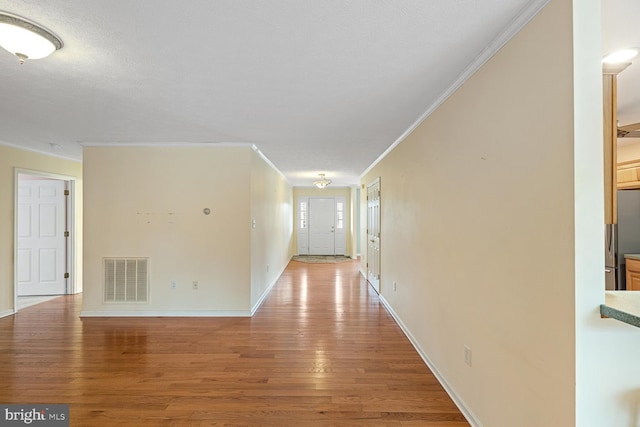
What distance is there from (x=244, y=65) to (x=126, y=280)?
3.51 meters

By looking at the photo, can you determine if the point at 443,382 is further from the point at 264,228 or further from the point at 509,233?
the point at 264,228

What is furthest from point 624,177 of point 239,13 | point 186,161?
point 186,161

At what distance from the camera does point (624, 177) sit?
11.5 feet

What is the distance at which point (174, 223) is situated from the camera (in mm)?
3980

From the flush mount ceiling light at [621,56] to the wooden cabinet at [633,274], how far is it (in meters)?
2.25

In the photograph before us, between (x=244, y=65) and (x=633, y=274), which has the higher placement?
(x=244, y=65)

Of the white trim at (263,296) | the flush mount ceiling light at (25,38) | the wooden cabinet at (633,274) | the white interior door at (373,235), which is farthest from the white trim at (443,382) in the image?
the flush mount ceiling light at (25,38)

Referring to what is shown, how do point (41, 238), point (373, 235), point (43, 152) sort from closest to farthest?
point (43, 152) → point (41, 238) → point (373, 235)

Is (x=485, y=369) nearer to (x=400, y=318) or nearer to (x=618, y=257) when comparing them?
(x=400, y=318)

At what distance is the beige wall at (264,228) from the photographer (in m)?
4.23

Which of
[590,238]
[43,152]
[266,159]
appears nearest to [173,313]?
[266,159]

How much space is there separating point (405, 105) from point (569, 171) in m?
1.68

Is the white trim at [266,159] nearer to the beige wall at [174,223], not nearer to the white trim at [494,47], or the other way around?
the beige wall at [174,223]

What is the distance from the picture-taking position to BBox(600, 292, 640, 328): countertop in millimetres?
1006
